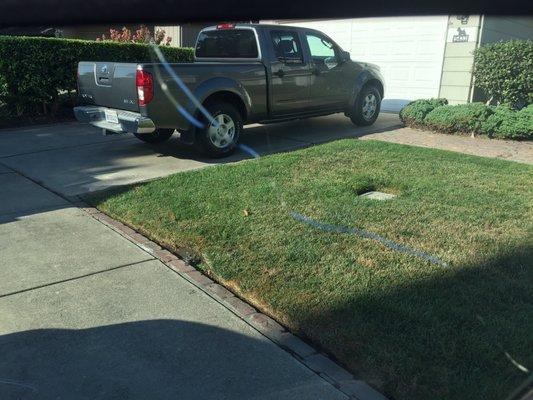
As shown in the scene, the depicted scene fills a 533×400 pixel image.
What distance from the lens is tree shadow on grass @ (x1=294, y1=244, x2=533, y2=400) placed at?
9.04 feet

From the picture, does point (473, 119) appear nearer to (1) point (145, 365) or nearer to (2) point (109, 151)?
(2) point (109, 151)

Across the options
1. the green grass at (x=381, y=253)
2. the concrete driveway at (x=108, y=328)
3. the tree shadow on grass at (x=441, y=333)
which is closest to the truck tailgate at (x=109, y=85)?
the green grass at (x=381, y=253)

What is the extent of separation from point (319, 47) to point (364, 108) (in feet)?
5.46

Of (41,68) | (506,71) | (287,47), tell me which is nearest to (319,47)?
(287,47)

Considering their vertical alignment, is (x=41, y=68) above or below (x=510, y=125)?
above

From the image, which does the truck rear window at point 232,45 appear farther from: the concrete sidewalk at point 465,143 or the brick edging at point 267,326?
the brick edging at point 267,326

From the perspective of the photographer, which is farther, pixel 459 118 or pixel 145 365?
pixel 459 118

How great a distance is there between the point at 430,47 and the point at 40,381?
10366 millimetres

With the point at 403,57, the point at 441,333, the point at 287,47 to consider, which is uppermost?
the point at 287,47

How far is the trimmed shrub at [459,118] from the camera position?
9.16m

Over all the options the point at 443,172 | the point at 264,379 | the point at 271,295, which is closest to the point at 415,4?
the point at 264,379

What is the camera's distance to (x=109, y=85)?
7219mm

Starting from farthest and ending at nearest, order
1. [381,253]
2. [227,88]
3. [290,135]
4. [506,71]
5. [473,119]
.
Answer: [506,71]
[290,135]
[473,119]
[227,88]
[381,253]

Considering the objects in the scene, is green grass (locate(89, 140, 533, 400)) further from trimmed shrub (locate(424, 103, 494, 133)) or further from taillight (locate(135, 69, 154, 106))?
trimmed shrub (locate(424, 103, 494, 133))
